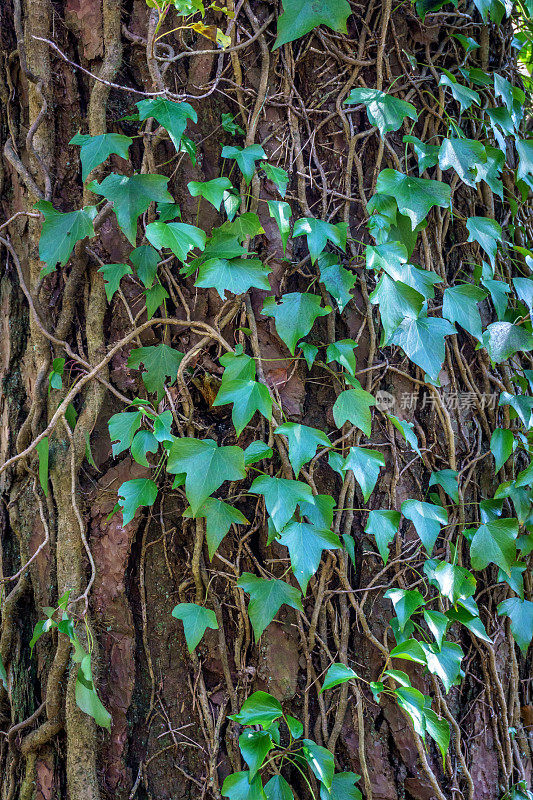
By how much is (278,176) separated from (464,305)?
17.9 inches

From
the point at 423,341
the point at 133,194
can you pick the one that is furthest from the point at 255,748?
the point at 133,194

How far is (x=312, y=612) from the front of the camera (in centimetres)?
115

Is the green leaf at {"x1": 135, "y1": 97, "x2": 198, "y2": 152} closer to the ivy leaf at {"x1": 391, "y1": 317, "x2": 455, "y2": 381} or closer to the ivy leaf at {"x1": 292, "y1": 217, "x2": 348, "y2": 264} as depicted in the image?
the ivy leaf at {"x1": 292, "y1": 217, "x2": 348, "y2": 264}

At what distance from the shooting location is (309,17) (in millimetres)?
1028

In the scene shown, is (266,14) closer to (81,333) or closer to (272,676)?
(81,333)

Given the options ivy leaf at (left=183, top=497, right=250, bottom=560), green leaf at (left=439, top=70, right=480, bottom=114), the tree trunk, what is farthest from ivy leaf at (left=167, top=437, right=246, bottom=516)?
green leaf at (left=439, top=70, right=480, bottom=114)

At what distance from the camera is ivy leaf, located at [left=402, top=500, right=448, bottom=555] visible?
44.2 inches

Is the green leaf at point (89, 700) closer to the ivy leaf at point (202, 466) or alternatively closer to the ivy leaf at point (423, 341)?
the ivy leaf at point (202, 466)

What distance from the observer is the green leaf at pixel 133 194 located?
106 cm

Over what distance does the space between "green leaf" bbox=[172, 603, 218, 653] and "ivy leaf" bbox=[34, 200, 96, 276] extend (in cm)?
70

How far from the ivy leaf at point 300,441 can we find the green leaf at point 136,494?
274 mm

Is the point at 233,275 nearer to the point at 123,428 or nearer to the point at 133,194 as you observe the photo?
the point at 133,194

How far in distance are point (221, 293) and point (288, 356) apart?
0.80 ft

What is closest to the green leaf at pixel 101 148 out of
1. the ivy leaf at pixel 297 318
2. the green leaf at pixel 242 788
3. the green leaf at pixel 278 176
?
the green leaf at pixel 278 176
